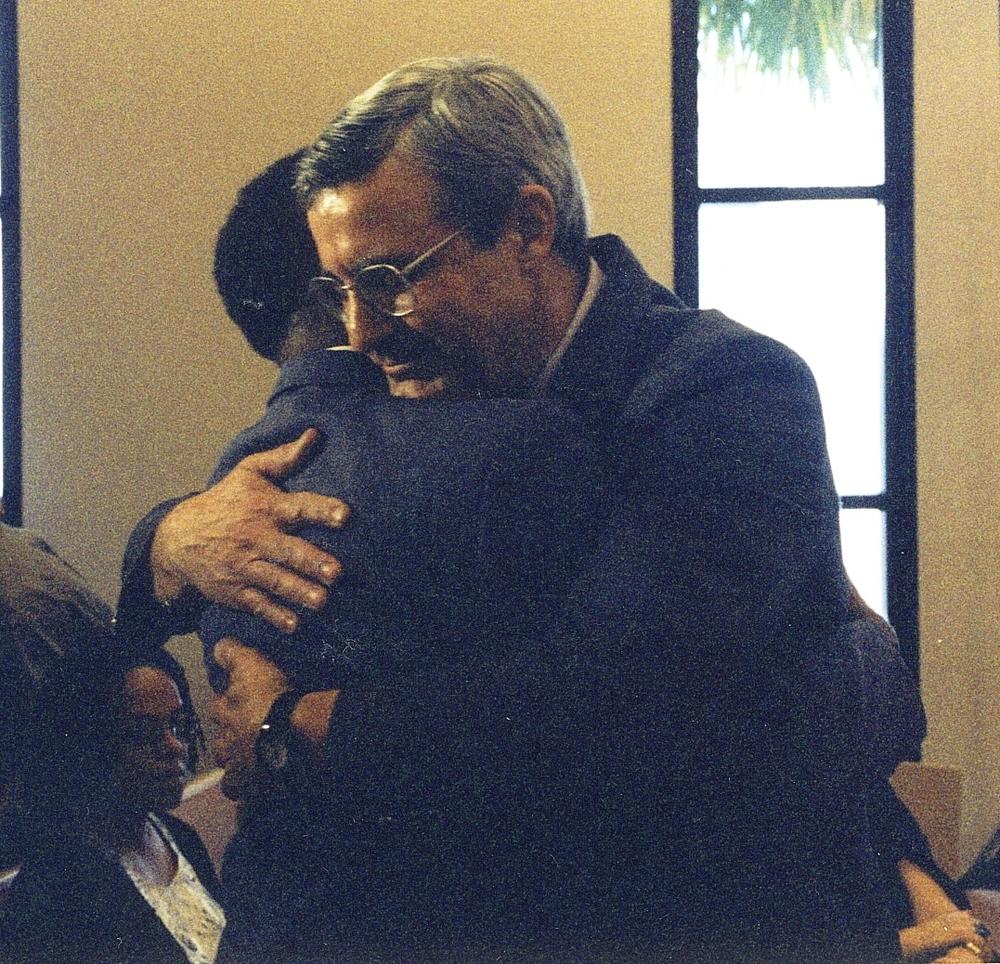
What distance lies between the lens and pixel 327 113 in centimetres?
233

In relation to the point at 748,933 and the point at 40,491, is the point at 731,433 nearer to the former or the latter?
the point at 748,933

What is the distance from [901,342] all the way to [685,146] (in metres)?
0.62

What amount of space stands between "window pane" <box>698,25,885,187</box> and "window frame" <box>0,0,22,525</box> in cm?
139

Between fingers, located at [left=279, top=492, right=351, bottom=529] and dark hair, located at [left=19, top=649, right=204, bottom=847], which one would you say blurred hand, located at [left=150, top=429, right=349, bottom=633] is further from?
dark hair, located at [left=19, top=649, right=204, bottom=847]

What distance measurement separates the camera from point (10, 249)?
7.22 feet

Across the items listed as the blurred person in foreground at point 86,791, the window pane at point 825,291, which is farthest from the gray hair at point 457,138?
the window pane at point 825,291

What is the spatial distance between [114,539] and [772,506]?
1.47m

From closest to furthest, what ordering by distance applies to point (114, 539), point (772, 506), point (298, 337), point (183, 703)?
point (772, 506) → point (298, 337) → point (183, 703) → point (114, 539)

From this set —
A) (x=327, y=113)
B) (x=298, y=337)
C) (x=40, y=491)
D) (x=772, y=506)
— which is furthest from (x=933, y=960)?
(x=327, y=113)

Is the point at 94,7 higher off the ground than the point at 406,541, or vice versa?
the point at 94,7

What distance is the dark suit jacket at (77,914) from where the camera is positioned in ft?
4.34

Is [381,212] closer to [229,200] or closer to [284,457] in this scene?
[284,457]

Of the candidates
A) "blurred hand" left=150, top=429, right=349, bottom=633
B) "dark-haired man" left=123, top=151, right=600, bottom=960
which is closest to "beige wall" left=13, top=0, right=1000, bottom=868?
"blurred hand" left=150, top=429, right=349, bottom=633

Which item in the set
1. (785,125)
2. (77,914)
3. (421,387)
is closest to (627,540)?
(421,387)
